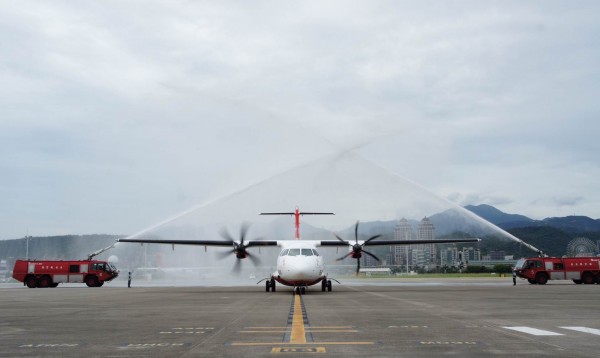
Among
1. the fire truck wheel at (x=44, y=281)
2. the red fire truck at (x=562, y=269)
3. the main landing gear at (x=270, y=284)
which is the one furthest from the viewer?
the fire truck wheel at (x=44, y=281)

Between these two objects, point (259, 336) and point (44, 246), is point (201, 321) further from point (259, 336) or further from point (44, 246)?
point (44, 246)

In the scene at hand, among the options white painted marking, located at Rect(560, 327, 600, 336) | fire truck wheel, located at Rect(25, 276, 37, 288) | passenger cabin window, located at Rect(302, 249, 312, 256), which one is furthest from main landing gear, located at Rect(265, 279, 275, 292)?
white painted marking, located at Rect(560, 327, 600, 336)

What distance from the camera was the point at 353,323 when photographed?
1472 centimetres

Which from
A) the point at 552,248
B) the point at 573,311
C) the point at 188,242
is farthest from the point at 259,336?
the point at 552,248

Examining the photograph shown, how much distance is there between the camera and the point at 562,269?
164ft

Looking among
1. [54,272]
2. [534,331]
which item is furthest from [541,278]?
[534,331]

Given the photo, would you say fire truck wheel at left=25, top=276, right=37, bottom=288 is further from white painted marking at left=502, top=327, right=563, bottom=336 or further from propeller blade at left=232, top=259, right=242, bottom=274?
white painted marking at left=502, top=327, right=563, bottom=336

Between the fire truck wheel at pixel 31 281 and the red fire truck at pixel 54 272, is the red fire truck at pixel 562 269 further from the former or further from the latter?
the fire truck wheel at pixel 31 281

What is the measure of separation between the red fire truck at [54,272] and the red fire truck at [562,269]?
119 feet

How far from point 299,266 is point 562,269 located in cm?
2832

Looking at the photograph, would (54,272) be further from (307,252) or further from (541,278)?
(541,278)

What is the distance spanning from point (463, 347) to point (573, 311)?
9.94 metres

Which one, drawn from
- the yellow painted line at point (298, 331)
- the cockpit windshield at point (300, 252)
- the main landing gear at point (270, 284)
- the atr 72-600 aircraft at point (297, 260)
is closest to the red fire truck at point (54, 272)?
the atr 72-600 aircraft at point (297, 260)

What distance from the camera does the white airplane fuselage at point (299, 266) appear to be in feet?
105
